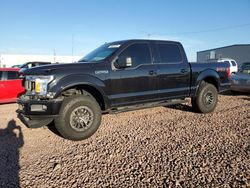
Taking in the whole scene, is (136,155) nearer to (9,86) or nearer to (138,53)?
(138,53)

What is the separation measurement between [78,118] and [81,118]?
2.3 inches

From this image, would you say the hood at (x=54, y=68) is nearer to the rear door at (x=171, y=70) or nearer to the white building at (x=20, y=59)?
the rear door at (x=171, y=70)

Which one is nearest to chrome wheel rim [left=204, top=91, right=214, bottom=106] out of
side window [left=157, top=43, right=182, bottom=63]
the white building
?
side window [left=157, top=43, right=182, bottom=63]

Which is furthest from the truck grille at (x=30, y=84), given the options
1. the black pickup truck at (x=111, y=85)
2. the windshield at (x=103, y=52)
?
the windshield at (x=103, y=52)

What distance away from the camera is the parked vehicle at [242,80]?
10242 mm

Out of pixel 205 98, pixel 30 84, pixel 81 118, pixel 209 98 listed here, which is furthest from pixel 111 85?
pixel 209 98

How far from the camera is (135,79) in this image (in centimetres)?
553

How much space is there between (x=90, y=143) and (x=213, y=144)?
221 cm

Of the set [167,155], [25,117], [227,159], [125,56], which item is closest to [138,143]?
[167,155]

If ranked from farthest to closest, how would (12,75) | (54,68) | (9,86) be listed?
1. (12,75)
2. (9,86)
3. (54,68)

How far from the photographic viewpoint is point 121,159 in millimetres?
3824

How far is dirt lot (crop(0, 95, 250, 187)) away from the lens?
3.17 metres

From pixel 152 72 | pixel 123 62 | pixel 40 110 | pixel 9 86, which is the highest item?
pixel 123 62

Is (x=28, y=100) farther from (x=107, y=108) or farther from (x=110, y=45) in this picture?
(x=110, y=45)
